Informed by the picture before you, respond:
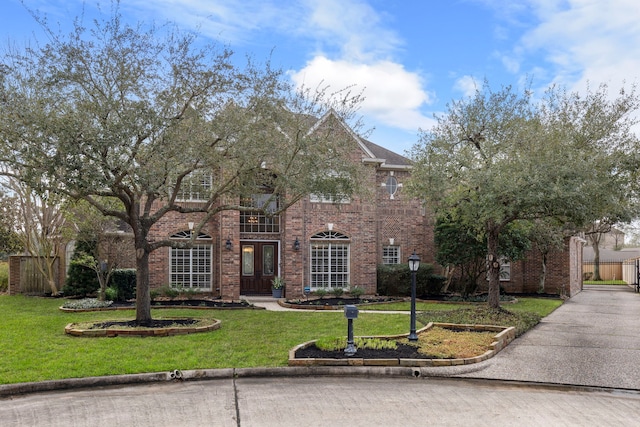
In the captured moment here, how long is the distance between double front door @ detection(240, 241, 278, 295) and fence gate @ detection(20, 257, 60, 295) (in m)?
7.81

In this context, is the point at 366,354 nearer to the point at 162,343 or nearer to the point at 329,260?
the point at 162,343

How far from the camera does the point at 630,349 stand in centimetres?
1015

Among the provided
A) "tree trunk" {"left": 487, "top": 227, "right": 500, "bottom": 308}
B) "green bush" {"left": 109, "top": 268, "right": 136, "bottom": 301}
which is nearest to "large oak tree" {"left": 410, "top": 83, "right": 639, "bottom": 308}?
"tree trunk" {"left": 487, "top": 227, "right": 500, "bottom": 308}

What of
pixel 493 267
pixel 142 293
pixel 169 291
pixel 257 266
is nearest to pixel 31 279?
pixel 169 291

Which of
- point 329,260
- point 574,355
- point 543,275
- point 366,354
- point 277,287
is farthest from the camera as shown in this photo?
point 543,275

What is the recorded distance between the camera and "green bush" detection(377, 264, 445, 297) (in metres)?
20.4

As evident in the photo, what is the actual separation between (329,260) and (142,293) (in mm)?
9346

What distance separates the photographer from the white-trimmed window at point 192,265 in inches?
757

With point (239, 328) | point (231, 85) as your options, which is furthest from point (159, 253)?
point (231, 85)

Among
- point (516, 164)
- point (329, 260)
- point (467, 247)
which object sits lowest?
point (329, 260)

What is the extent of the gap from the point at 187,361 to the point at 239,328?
12.1 feet

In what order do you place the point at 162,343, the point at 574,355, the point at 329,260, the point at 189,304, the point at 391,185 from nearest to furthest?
the point at 574,355 → the point at 162,343 → the point at 189,304 → the point at 329,260 → the point at 391,185

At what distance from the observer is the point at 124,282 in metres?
18.2

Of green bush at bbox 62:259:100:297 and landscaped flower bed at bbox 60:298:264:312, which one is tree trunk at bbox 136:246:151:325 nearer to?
landscaped flower bed at bbox 60:298:264:312
